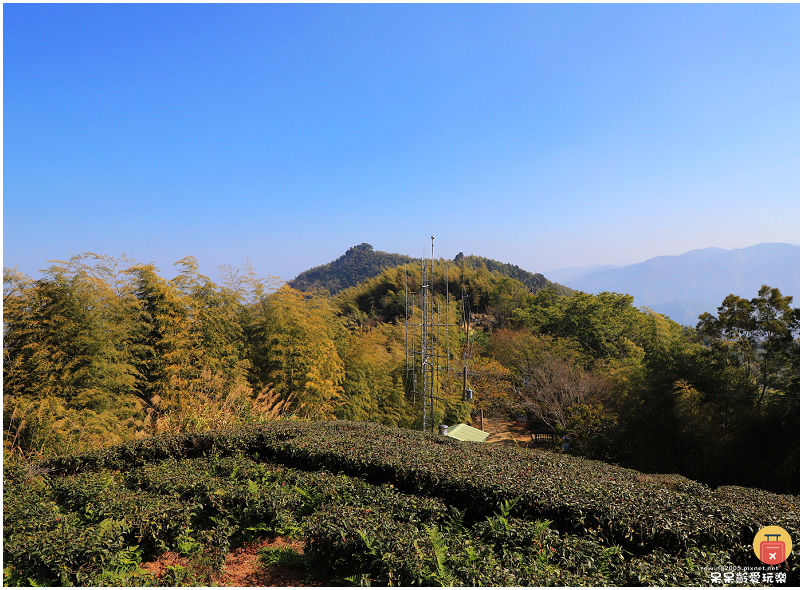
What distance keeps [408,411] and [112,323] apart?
814cm

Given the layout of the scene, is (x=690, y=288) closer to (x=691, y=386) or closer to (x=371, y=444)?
(x=691, y=386)

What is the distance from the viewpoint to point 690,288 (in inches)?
4734

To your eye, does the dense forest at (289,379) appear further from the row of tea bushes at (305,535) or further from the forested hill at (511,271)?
the forested hill at (511,271)

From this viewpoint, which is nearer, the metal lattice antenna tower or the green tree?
the green tree

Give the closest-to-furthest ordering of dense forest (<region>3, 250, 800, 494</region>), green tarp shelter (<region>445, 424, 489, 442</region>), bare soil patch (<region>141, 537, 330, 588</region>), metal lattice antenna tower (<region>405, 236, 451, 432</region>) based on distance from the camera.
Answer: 1. bare soil patch (<region>141, 537, 330, 588</region>)
2. dense forest (<region>3, 250, 800, 494</region>)
3. green tarp shelter (<region>445, 424, 489, 442</region>)
4. metal lattice antenna tower (<region>405, 236, 451, 432</region>)

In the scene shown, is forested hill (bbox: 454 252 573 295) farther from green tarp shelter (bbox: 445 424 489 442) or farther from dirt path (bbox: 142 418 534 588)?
dirt path (bbox: 142 418 534 588)

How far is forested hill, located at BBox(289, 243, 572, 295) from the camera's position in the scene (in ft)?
176

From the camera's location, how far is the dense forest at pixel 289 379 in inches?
234

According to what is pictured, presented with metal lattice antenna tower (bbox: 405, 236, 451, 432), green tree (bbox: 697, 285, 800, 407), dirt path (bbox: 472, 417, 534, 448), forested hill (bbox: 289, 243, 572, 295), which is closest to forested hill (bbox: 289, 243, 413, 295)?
forested hill (bbox: 289, 243, 572, 295)

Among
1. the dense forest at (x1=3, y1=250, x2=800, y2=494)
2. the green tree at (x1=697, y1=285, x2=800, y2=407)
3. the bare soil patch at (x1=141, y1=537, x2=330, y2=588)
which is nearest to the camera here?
the bare soil patch at (x1=141, y1=537, x2=330, y2=588)

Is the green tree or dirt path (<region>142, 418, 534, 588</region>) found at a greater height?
the green tree

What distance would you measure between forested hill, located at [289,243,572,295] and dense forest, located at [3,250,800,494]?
3975cm

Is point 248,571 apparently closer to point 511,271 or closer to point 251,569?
point 251,569

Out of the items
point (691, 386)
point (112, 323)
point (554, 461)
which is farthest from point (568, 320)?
point (112, 323)
